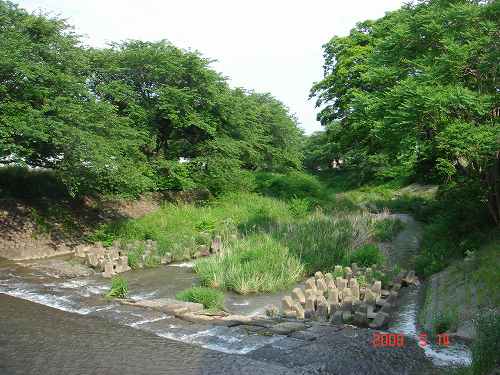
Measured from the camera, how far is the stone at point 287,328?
7.79m

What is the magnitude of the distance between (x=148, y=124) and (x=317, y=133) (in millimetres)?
36279

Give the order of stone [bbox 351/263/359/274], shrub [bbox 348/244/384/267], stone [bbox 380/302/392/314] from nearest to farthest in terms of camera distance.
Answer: stone [bbox 380/302/392/314], stone [bbox 351/263/359/274], shrub [bbox 348/244/384/267]

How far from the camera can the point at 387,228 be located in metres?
17.0

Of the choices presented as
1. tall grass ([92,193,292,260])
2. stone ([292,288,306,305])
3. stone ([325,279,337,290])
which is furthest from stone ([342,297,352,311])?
tall grass ([92,193,292,260])

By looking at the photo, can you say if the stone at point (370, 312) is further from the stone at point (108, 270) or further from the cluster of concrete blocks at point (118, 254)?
the stone at point (108, 270)

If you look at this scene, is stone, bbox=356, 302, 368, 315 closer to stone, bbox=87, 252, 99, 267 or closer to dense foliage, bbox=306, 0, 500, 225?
dense foliage, bbox=306, 0, 500, 225

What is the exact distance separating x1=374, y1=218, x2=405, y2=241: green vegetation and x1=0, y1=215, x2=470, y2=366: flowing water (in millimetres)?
585

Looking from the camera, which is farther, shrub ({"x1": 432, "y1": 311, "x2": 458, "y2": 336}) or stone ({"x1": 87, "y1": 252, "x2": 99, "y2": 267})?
stone ({"x1": 87, "y1": 252, "x2": 99, "y2": 267})

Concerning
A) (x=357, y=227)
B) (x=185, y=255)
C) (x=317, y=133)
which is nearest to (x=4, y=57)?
(x=185, y=255)

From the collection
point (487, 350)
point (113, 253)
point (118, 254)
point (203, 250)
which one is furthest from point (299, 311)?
point (118, 254)

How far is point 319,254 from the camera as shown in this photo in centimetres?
1369

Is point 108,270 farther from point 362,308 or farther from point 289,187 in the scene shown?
point 289,187

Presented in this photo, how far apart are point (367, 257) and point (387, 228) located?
409cm
